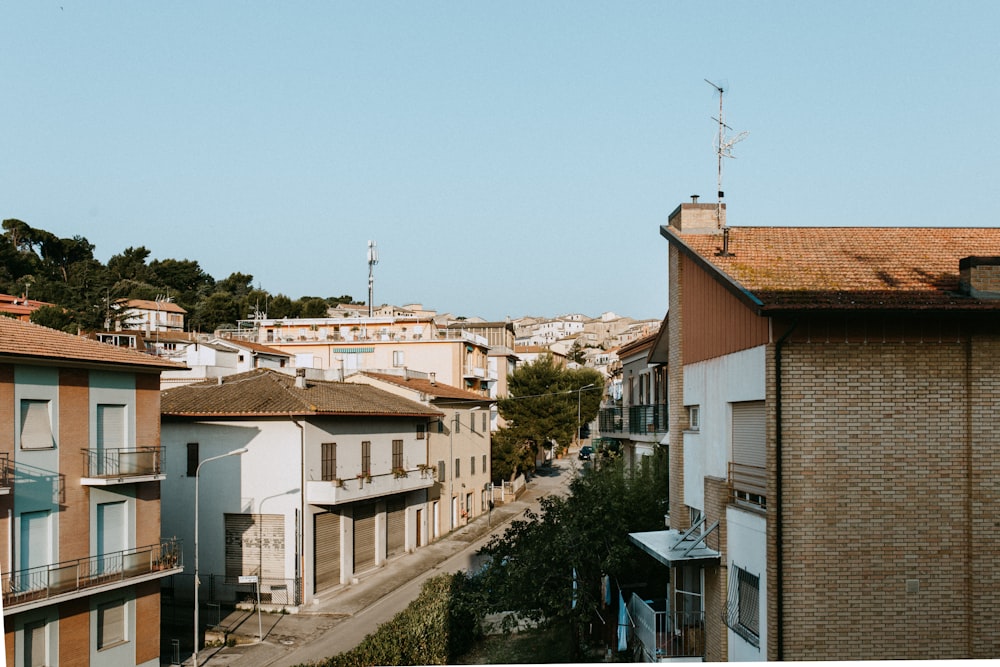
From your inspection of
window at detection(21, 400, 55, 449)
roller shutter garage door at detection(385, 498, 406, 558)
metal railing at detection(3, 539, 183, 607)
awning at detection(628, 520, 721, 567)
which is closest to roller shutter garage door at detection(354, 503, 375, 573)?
roller shutter garage door at detection(385, 498, 406, 558)

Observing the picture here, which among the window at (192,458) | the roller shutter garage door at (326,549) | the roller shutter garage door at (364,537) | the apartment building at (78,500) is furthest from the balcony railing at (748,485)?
the roller shutter garage door at (364,537)

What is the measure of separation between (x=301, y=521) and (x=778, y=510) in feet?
52.9

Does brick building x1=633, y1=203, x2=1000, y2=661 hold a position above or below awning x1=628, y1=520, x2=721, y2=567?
above

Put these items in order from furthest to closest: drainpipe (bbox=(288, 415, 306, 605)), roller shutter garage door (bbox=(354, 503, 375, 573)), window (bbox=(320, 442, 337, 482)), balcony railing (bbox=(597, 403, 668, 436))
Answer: roller shutter garage door (bbox=(354, 503, 375, 573)), window (bbox=(320, 442, 337, 482)), drainpipe (bbox=(288, 415, 306, 605)), balcony railing (bbox=(597, 403, 668, 436))

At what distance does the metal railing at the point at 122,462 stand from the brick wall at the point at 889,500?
40.3ft

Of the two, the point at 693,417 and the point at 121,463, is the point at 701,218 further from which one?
the point at 121,463

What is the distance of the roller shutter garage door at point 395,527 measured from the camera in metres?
27.9

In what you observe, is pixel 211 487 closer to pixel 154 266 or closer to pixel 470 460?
pixel 470 460

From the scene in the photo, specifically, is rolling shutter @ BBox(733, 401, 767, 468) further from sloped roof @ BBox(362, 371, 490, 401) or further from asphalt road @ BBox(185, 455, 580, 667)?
sloped roof @ BBox(362, 371, 490, 401)

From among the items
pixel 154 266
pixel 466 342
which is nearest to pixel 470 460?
pixel 466 342

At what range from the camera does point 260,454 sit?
2298 centimetres

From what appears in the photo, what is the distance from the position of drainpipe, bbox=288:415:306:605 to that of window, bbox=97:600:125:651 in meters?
6.31

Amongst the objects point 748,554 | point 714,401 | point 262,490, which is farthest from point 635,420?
point 748,554

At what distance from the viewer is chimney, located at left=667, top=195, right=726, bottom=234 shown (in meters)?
13.0
